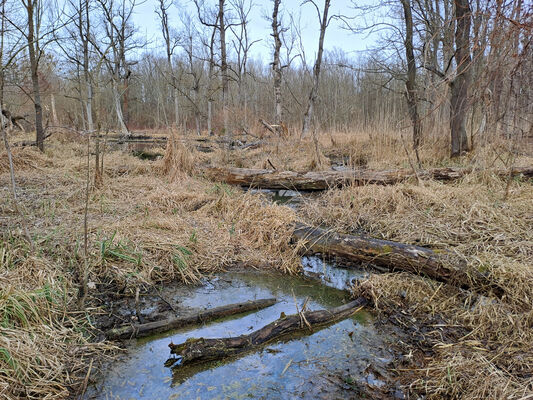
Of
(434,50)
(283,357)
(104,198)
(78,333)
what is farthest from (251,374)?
(434,50)

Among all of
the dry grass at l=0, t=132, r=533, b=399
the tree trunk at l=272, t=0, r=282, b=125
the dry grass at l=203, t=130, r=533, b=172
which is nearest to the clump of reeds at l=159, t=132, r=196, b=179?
the dry grass at l=0, t=132, r=533, b=399

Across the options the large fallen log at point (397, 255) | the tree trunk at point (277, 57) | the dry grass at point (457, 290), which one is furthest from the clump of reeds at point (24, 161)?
the tree trunk at point (277, 57)

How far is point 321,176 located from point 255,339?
4.33 metres

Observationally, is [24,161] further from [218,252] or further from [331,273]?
[331,273]

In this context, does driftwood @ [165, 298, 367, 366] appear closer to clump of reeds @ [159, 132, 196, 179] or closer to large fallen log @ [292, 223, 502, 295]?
large fallen log @ [292, 223, 502, 295]

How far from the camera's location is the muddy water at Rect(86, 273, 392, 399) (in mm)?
2051

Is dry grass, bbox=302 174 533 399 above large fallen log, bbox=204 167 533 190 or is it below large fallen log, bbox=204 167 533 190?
below

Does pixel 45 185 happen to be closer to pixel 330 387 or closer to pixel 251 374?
pixel 251 374

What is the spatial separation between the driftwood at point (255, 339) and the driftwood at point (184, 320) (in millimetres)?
343

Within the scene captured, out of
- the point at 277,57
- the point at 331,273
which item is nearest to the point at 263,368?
the point at 331,273

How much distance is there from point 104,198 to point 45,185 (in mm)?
1289

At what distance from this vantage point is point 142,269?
337cm

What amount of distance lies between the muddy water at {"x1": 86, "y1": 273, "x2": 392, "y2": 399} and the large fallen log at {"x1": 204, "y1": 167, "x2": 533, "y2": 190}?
347cm

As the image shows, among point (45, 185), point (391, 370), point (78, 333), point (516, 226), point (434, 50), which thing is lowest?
point (391, 370)
